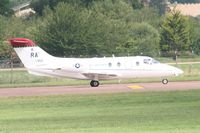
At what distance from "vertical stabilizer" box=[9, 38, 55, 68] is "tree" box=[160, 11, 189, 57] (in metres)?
41.9

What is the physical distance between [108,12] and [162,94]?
59.0 metres

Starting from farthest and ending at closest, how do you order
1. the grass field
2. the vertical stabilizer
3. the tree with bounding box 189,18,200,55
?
the tree with bounding box 189,18,200,55 < the grass field < the vertical stabilizer

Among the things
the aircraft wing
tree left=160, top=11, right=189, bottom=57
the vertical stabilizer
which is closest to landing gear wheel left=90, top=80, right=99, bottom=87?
the aircraft wing

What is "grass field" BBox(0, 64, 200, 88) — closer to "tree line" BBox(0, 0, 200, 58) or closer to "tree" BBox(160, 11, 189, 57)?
"tree line" BBox(0, 0, 200, 58)

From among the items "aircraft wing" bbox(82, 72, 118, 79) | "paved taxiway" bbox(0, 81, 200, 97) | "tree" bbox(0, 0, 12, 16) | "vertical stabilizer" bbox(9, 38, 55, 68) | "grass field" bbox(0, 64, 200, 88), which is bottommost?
"paved taxiway" bbox(0, 81, 200, 97)

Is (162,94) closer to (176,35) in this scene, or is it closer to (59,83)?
(59,83)

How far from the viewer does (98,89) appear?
44500mm

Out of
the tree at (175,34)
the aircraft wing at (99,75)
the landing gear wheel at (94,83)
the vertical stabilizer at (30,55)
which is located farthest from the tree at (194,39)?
the landing gear wheel at (94,83)

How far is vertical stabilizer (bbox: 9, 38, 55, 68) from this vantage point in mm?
48531

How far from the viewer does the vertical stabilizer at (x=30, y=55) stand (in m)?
48.5

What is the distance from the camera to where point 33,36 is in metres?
79.5

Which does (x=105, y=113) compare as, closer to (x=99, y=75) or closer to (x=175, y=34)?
(x=99, y=75)

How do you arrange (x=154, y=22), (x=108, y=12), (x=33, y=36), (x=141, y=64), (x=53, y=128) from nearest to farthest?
(x=53, y=128) → (x=141, y=64) → (x=33, y=36) → (x=108, y=12) → (x=154, y=22)

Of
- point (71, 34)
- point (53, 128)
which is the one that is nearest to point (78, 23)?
point (71, 34)
